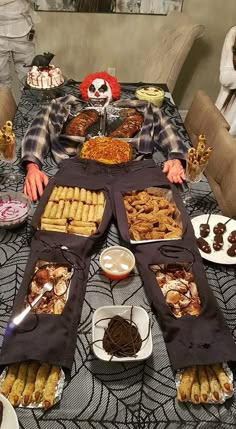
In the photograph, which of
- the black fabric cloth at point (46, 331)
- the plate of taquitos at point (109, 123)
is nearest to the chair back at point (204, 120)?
the plate of taquitos at point (109, 123)

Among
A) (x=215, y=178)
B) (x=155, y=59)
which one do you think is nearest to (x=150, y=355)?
(x=215, y=178)

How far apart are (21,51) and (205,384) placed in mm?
2758

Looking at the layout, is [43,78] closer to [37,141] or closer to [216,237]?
[37,141]

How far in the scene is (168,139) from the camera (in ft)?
5.77

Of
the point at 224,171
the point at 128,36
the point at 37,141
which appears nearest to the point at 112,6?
the point at 128,36

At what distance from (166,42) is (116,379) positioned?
8.48ft

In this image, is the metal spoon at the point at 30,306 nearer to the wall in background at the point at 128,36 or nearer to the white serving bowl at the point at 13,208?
the white serving bowl at the point at 13,208

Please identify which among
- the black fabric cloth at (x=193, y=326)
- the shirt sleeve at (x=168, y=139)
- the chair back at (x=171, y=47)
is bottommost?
the black fabric cloth at (x=193, y=326)

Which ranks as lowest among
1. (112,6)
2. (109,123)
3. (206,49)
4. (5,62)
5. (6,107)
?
(5,62)

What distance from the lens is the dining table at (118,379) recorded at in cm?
82

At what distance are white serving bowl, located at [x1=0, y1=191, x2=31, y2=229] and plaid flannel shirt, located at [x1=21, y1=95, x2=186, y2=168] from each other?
0.93ft

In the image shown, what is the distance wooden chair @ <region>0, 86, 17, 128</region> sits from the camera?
6.37 feet

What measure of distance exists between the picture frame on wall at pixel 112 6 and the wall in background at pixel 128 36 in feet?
0.13

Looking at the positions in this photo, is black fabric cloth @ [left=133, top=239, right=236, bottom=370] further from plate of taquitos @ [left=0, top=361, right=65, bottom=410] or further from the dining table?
plate of taquitos @ [left=0, top=361, right=65, bottom=410]
